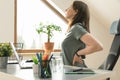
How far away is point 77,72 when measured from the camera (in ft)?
4.51

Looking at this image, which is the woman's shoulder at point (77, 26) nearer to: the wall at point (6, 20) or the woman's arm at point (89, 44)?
Result: the woman's arm at point (89, 44)

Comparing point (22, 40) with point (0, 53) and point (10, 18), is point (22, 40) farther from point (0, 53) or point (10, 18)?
point (0, 53)

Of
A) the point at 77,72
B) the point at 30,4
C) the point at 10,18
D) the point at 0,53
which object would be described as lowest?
the point at 77,72

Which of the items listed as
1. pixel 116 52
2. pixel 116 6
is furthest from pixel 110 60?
pixel 116 6

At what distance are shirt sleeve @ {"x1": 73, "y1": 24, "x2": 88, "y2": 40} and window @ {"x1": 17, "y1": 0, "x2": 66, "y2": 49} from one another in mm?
2205

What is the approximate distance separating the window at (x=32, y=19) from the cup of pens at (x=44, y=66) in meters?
2.81

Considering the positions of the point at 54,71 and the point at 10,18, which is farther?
the point at 10,18

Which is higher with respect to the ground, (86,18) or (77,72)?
(86,18)

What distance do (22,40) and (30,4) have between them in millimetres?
659

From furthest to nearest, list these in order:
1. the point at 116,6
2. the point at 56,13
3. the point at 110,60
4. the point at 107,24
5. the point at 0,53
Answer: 1. the point at 56,13
2. the point at 107,24
3. the point at 116,6
4. the point at 110,60
5. the point at 0,53

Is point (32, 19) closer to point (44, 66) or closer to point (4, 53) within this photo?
point (4, 53)

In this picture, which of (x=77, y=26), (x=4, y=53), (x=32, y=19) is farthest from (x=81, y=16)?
(x=32, y=19)

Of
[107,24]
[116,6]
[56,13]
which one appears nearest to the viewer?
[116,6]

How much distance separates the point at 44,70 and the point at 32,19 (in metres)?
3.02
